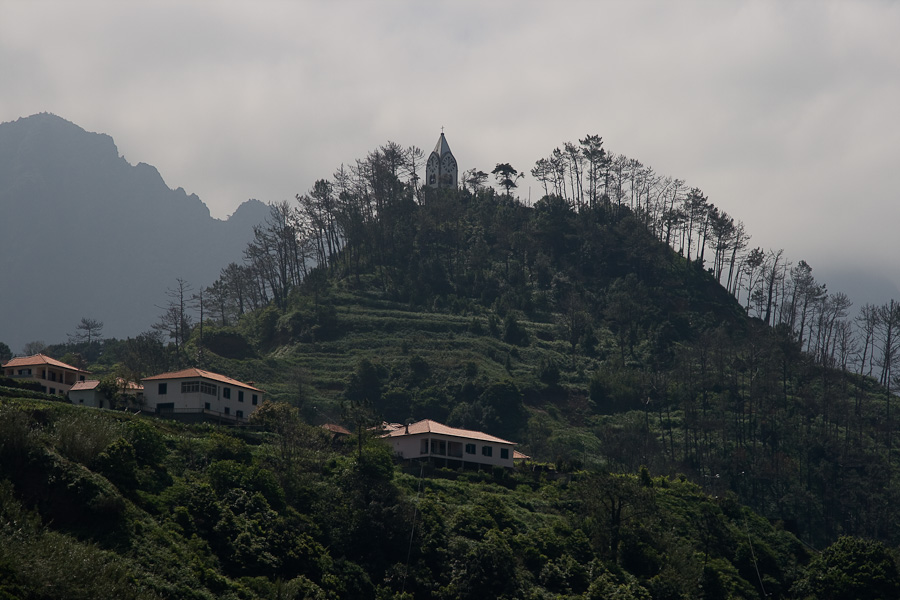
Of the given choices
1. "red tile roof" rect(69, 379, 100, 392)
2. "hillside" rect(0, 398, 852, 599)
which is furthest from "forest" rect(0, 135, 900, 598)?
"red tile roof" rect(69, 379, 100, 392)

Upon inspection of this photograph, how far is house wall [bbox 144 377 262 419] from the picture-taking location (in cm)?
7481

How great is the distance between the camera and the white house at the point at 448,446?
3022 inches

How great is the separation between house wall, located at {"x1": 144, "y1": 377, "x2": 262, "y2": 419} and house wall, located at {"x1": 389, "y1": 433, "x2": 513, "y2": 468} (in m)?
12.6

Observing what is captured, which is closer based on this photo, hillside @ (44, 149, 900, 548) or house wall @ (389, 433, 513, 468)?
house wall @ (389, 433, 513, 468)

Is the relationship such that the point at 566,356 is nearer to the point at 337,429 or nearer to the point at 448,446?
the point at 337,429

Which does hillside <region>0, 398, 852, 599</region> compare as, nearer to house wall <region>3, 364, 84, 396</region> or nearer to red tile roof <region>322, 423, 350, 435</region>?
red tile roof <region>322, 423, 350, 435</region>

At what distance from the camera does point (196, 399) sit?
245 ft

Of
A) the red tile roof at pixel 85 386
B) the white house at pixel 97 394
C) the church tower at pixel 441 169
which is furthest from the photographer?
the church tower at pixel 441 169

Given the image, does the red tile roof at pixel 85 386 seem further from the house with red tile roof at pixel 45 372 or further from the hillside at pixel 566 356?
the hillside at pixel 566 356

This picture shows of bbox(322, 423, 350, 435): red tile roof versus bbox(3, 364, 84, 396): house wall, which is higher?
bbox(3, 364, 84, 396): house wall

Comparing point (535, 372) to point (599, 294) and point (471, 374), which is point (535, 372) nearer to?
point (471, 374)

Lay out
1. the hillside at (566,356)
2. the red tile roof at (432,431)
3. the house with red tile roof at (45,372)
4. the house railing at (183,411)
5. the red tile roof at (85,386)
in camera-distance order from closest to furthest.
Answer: the house railing at (183,411)
the red tile roof at (85,386)
the red tile roof at (432,431)
the house with red tile roof at (45,372)
the hillside at (566,356)

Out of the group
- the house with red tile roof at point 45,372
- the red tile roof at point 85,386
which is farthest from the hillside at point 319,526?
the house with red tile roof at point 45,372

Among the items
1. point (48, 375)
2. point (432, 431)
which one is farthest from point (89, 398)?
point (432, 431)
